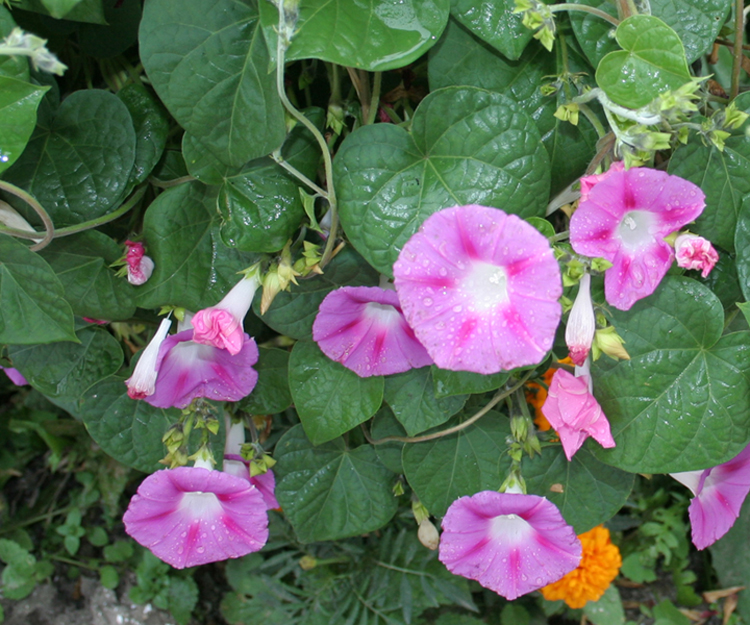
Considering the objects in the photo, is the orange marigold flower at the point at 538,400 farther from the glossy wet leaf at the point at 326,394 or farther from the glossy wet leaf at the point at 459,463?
the glossy wet leaf at the point at 326,394

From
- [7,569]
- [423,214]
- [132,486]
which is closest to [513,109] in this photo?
[423,214]

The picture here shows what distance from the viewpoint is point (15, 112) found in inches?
28.4

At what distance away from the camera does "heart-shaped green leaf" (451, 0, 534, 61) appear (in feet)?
2.59

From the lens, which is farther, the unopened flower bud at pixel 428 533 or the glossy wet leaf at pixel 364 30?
the unopened flower bud at pixel 428 533

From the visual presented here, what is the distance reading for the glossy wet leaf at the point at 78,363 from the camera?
1061 mm

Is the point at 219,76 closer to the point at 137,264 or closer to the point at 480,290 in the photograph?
the point at 137,264

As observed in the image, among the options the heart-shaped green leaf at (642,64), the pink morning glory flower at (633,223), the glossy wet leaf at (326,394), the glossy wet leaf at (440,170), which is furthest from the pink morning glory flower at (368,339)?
the heart-shaped green leaf at (642,64)

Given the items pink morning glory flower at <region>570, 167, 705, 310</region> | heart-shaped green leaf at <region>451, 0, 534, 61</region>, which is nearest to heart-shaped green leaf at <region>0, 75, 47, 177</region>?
heart-shaped green leaf at <region>451, 0, 534, 61</region>

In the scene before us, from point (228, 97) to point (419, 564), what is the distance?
128 cm

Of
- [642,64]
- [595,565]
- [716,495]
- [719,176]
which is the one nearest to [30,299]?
[642,64]

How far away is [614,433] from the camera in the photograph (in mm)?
890

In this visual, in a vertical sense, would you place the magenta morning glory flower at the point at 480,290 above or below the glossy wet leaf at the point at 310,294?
above

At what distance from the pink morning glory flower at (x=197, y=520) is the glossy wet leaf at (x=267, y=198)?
1.12ft

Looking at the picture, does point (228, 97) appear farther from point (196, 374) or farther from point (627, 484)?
point (627, 484)
